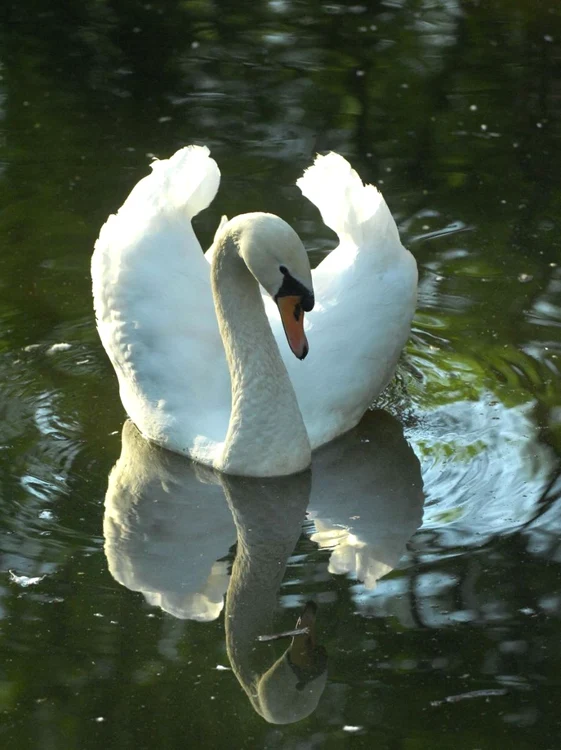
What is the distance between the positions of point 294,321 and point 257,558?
1013mm

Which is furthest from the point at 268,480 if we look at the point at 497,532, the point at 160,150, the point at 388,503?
the point at 160,150

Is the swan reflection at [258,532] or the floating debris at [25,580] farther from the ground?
the floating debris at [25,580]

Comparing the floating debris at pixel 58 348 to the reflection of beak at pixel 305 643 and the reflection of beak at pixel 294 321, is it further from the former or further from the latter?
→ the reflection of beak at pixel 305 643

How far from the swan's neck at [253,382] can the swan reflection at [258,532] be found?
177 millimetres

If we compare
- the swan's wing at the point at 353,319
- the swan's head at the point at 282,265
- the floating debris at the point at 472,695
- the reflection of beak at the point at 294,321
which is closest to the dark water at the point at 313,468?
the floating debris at the point at 472,695

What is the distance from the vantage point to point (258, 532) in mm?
6277

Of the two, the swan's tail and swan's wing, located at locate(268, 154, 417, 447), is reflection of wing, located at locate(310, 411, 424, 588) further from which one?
the swan's tail

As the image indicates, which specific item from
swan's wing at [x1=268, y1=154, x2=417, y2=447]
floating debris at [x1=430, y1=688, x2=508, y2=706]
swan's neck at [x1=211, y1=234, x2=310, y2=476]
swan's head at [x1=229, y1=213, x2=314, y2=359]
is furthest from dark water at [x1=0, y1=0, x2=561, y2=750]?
swan's head at [x1=229, y1=213, x2=314, y2=359]

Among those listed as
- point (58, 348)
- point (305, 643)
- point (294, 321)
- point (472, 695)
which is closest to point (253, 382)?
point (294, 321)

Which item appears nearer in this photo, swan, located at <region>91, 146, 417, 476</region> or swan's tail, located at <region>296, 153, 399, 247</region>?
swan, located at <region>91, 146, 417, 476</region>

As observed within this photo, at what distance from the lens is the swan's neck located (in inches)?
251

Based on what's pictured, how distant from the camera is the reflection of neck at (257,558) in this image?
5.35 metres

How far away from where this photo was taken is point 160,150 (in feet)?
34.0

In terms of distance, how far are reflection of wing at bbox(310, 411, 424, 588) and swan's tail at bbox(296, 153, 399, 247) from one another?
94cm
